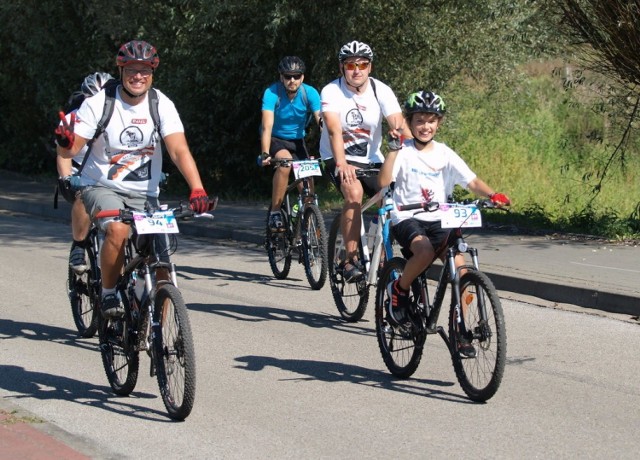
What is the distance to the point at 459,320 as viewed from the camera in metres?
6.82

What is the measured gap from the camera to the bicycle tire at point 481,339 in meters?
6.53

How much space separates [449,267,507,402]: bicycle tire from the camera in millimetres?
6531

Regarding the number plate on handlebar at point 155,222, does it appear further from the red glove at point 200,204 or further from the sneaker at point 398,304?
the sneaker at point 398,304

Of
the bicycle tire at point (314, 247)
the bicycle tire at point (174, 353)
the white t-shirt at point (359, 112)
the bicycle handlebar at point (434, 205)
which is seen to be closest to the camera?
the bicycle tire at point (174, 353)

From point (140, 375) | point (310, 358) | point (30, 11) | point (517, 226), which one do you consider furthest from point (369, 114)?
point (30, 11)

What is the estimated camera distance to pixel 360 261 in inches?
362

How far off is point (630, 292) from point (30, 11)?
14.2 m

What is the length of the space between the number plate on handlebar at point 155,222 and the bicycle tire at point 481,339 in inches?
65.4

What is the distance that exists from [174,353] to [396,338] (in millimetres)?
1614

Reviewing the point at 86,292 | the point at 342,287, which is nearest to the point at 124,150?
the point at 86,292

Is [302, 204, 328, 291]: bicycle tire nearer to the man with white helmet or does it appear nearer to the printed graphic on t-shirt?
the man with white helmet

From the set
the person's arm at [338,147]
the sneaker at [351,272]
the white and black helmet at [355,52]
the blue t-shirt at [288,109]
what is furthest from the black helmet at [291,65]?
the sneaker at [351,272]

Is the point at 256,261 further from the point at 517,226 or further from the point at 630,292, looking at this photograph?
the point at 630,292

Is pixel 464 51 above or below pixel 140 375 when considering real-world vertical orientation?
above
